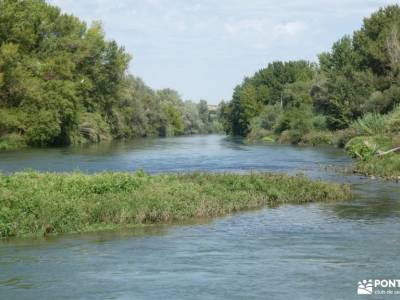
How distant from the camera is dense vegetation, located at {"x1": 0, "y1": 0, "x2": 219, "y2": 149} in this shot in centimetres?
6938

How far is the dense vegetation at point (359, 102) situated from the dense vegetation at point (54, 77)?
25.4m

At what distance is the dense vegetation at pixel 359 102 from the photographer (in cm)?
4688

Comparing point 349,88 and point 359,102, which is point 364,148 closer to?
point 359,102

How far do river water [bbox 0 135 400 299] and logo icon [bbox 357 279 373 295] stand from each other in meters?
0.17

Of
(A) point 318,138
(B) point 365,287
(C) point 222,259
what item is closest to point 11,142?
(A) point 318,138

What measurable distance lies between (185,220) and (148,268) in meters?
6.60

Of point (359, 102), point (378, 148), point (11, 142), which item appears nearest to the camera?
point (378, 148)

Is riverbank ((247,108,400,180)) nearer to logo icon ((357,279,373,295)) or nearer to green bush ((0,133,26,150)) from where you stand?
logo icon ((357,279,373,295))


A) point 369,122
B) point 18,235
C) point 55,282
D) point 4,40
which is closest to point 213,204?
point 18,235

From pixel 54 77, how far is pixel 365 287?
6482cm

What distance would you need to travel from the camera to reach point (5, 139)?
68.5m

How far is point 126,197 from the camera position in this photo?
23.7 meters

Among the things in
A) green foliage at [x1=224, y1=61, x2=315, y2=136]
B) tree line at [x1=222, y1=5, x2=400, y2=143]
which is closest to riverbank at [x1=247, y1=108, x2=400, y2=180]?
tree line at [x1=222, y1=5, x2=400, y2=143]

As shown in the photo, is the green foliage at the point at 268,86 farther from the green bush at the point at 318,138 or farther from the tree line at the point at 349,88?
the green bush at the point at 318,138
